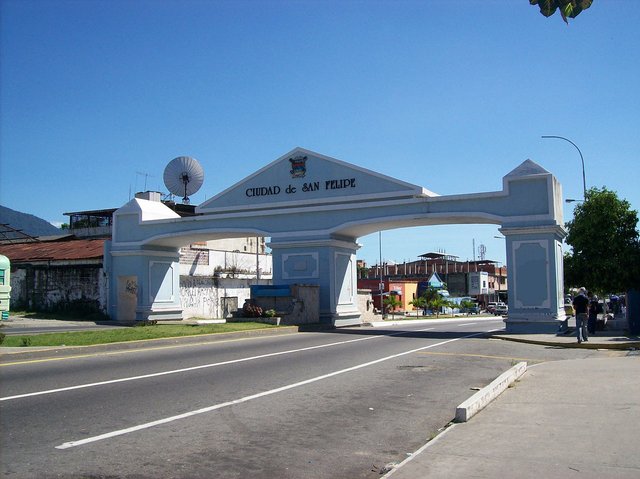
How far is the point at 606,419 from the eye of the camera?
802 centimetres

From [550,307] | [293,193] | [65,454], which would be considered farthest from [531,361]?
[293,193]

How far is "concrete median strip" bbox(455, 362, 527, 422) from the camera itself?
Result: 816 centimetres

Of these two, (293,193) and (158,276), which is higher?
(293,193)

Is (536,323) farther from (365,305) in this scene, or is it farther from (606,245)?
(365,305)

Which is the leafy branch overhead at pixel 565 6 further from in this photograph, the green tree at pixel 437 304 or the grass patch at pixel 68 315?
the green tree at pixel 437 304

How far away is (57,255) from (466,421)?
1424 inches

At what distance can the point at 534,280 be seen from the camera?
26125mm

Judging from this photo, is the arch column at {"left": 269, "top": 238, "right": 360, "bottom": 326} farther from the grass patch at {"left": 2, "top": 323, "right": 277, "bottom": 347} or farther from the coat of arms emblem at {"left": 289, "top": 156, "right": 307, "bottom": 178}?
the grass patch at {"left": 2, "top": 323, "right": 277, "bottom": 347}

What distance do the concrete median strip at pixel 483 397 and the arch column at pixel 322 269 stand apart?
19.0 metres

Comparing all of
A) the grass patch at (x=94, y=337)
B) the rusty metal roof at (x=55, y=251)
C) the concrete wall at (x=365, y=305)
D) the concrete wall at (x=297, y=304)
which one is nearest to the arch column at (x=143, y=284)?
the rusty metal roof at (x=55, y=251)

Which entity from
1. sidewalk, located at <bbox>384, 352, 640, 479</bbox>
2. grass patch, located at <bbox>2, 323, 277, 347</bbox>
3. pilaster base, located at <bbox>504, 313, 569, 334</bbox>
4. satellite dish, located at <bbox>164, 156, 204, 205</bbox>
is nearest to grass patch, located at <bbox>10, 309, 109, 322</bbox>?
satellite dish, located at <bbox>164, 156, 204, 205</bbox>

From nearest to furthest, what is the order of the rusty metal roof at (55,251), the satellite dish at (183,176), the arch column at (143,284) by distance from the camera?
the arch column at (143,284) < the rusty metal roof at (55,251) < the satellite dish at (183,176)

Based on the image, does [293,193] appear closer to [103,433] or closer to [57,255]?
[57,255]

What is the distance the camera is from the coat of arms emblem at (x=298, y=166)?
3181 cm
